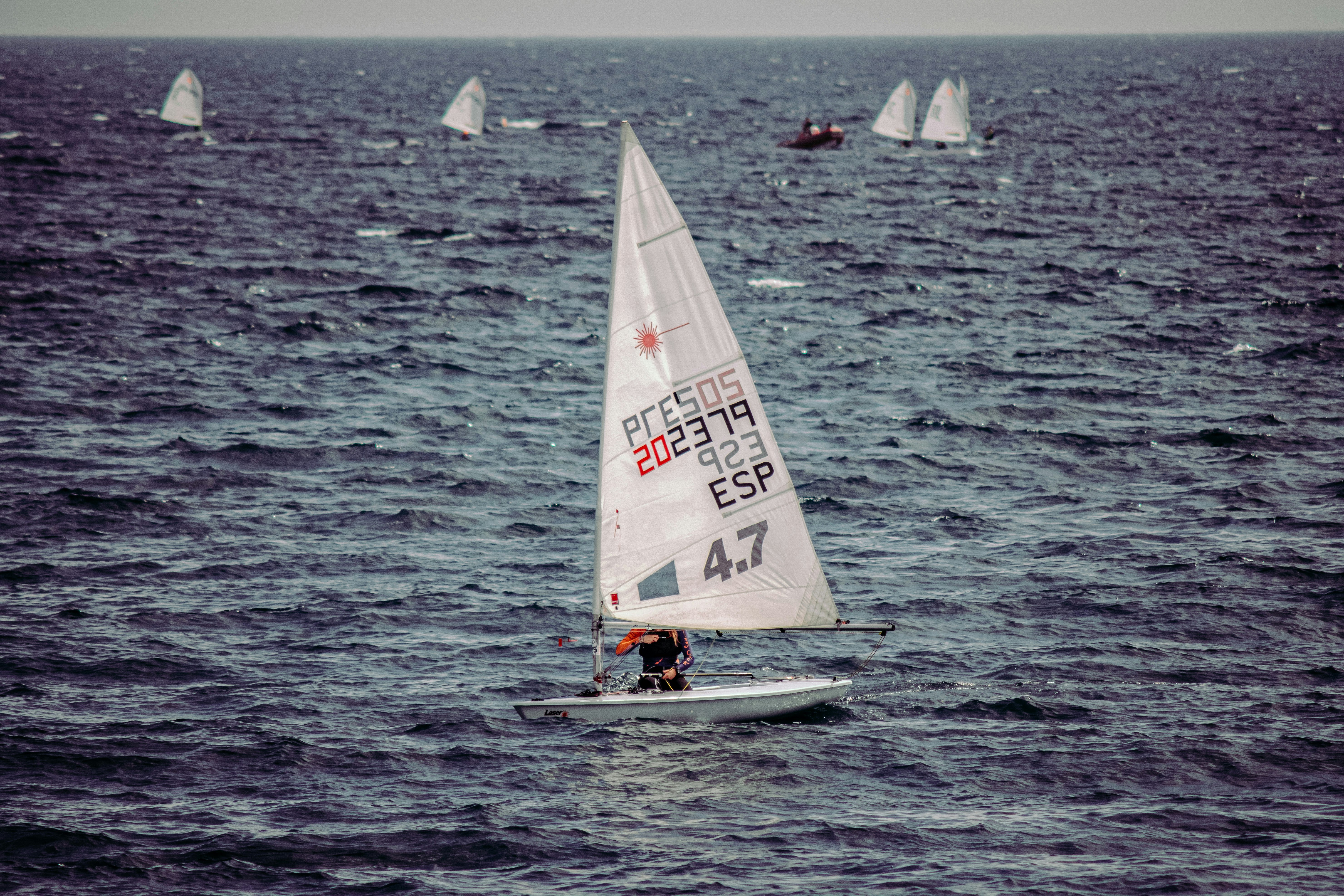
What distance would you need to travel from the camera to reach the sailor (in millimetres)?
22125

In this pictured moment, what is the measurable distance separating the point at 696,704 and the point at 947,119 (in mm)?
97832

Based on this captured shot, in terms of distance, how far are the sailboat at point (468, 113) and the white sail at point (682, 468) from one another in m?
101

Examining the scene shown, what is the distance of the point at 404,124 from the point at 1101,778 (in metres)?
119

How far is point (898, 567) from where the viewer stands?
99.2 ft

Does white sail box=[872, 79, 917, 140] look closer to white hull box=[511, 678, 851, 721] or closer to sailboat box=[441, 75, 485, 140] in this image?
sailboat box=[441, 75, 485, 140]

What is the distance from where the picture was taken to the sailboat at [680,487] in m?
20.2

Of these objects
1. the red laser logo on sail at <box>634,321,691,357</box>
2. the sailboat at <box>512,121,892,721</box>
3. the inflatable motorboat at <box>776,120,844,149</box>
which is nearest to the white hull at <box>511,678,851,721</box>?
the sailboat at <box>512,121,892,721</box>

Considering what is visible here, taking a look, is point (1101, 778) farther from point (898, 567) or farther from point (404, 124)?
point (404, 124)

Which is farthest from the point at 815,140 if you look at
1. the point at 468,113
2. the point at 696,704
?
the point at 696,704

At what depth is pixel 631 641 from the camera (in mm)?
22109

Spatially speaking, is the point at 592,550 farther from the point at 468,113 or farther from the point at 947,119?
the point at 468,113

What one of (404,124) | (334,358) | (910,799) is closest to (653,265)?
(910,799)

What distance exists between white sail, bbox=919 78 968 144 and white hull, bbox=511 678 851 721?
95.4m

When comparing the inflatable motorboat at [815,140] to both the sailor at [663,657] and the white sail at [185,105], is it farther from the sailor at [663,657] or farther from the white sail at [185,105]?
the sailor at [663,657]
